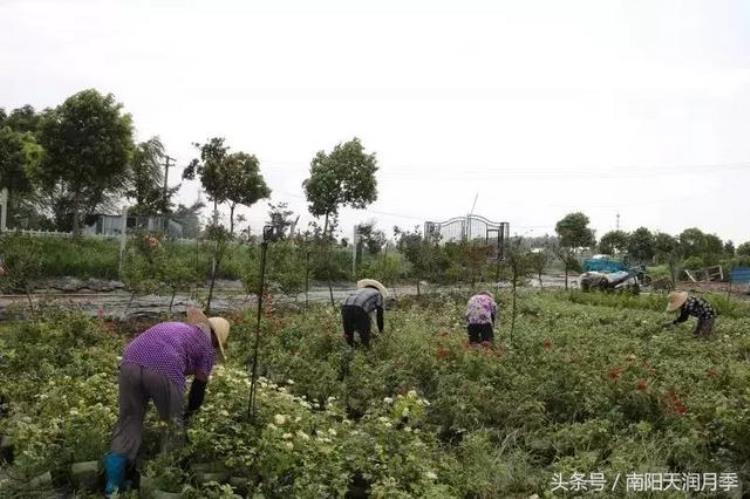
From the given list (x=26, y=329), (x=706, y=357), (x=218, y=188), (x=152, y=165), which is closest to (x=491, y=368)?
(x=706, y=357)

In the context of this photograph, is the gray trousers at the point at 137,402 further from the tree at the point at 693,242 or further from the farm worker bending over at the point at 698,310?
the tree at the point at 693,242

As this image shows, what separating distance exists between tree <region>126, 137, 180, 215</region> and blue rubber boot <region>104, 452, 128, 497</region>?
68.4 feet

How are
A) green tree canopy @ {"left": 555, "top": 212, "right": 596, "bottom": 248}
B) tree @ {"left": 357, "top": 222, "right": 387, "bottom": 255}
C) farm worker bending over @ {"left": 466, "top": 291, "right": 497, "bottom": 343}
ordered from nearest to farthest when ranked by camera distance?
1. farm worker bending over @ {"left": 466, "top": 291, "right": 497, "bottom": 343}
2. tree @ {"left": 357, "top": 222, "right": 387, "bottom": 255}
3. green tree canopy @ {"left": 555, "top": 212, "right": 596, "bottom": 248}

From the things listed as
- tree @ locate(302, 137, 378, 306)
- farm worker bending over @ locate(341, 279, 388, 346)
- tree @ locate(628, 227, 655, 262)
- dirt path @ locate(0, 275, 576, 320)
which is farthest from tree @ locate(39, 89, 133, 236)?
tree @ locate(628, 227, 655, 262)

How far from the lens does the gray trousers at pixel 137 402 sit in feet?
14.3

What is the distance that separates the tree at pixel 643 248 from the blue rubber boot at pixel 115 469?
128ft

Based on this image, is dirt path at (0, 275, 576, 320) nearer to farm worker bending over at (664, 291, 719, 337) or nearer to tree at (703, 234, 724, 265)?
farm worker bending over at (664, 291, 719, 337)

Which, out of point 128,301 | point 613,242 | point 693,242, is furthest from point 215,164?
point 613,242

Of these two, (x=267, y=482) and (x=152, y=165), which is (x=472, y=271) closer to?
(x=267, y=482)

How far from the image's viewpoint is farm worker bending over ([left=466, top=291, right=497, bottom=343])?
8.95 metres

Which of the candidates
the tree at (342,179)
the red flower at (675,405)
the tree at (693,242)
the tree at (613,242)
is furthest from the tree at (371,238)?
the tree at (613,242)

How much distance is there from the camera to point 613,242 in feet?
159

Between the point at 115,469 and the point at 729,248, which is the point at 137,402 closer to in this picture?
the point at 115,469

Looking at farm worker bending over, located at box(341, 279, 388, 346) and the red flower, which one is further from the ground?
farm worker bending over, located at box(341, 279, 388, 346)
